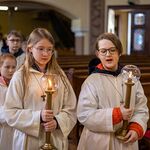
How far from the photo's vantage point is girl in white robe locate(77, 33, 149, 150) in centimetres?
200

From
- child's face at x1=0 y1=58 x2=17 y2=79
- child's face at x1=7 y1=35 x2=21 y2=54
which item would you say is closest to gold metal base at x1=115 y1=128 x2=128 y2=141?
child's face at x1=0 y1=58 x2=17 y2=79

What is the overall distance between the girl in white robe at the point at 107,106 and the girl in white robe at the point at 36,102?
0.36ft

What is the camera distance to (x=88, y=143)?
211 centimetres

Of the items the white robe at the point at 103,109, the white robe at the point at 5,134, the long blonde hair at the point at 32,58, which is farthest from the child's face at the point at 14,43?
the white robe at the point at 103,109

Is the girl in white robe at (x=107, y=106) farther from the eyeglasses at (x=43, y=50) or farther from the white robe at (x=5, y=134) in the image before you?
the white robe at (x=5, y=134)

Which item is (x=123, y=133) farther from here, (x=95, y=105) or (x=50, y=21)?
(x=50, y=21)

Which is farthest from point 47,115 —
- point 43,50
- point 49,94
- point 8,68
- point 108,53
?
point 8,68

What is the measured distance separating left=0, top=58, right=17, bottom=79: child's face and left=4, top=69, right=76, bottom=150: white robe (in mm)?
628

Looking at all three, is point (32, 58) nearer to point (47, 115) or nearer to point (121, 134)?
point (47, 115)

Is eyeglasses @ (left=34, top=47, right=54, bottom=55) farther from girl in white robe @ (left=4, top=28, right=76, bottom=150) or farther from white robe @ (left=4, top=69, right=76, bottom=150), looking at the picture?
white robe @ (left=4, top=69, right=76, bottom=150)

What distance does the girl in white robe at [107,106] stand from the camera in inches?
78.8

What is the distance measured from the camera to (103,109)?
202cm

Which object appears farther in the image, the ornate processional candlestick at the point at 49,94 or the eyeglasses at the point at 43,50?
the eyeglasses at the point at 43,50

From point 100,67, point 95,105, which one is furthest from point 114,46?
point 95,105
